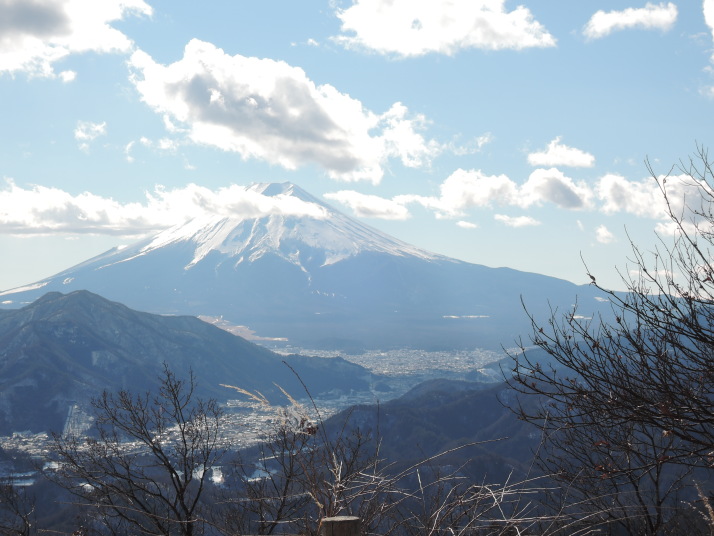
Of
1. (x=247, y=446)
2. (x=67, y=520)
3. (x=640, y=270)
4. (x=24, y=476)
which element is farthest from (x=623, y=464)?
(x=247, y=446)

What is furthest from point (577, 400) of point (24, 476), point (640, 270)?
point (24, 476)

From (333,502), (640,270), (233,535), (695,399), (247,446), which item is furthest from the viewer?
(247,446)

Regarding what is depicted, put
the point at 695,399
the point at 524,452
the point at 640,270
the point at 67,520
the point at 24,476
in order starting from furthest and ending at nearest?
the point at 524,452
the point at 24,476
the point at 67,520
the point at 640,270
the point at 695,399

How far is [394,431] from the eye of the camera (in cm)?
19562

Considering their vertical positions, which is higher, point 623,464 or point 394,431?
point 623,464

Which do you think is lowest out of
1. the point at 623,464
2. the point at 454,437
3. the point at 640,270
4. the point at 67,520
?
the point at 454,437

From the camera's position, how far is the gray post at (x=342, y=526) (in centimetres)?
388

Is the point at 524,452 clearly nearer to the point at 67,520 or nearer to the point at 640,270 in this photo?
the point at 67,520

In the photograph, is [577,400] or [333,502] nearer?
[333,502]

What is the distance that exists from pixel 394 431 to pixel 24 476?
340 ft

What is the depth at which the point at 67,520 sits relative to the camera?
327ft

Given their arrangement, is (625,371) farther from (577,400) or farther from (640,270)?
(640,270)

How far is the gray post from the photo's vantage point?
12.7 feet

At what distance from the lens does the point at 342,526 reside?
389 cm
